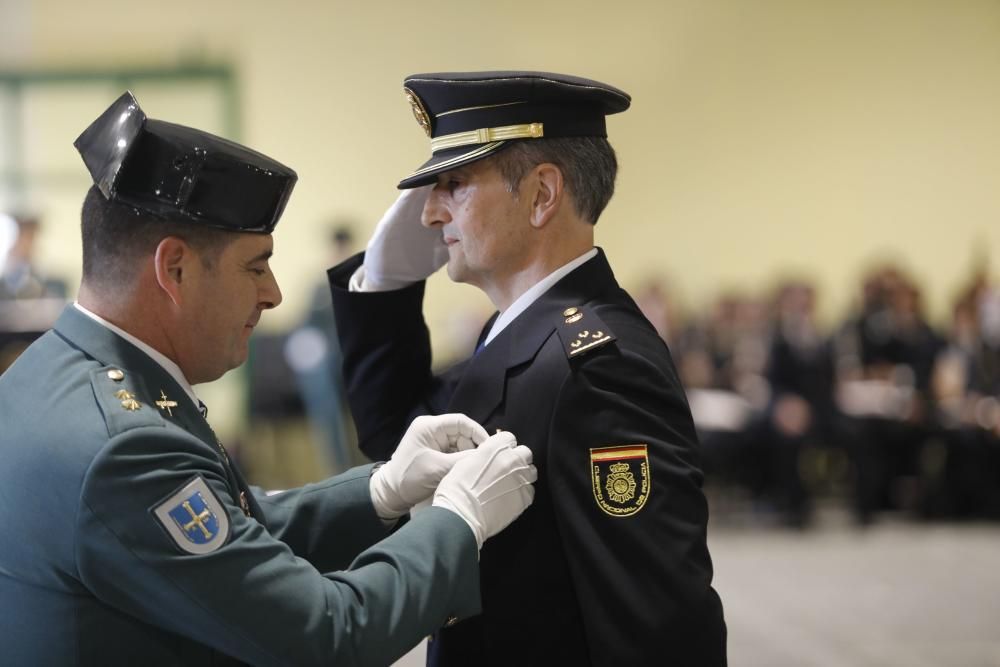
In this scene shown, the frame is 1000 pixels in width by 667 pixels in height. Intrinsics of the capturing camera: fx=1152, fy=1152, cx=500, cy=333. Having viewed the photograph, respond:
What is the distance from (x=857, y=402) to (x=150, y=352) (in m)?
6.67

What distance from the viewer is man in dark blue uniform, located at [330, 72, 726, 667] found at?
4.83 ft

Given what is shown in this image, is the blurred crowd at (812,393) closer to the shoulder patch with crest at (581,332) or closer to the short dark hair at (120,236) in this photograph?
the shoulder patch with crest at (581,332)

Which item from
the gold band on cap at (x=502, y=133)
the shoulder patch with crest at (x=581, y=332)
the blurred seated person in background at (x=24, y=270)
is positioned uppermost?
the gold band on cap at (x=502, y=133)

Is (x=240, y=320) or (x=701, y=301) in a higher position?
(x=240, y=320)

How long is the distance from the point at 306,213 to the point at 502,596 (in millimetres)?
7904

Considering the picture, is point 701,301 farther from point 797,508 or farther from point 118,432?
point 118,432

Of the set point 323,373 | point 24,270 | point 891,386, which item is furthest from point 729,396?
point 24,270

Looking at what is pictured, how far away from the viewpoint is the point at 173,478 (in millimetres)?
1244

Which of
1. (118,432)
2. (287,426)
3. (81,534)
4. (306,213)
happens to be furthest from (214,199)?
(306,213)

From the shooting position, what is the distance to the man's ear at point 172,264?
1.37m

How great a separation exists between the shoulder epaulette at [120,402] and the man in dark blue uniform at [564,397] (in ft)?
1.64

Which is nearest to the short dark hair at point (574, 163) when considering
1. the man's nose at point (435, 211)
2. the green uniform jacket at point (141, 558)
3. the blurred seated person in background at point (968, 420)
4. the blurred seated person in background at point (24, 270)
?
the man's nose at point (435, 211)

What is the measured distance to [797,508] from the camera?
6977 millimetres

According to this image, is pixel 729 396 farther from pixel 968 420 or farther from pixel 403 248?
pixel 403 248
